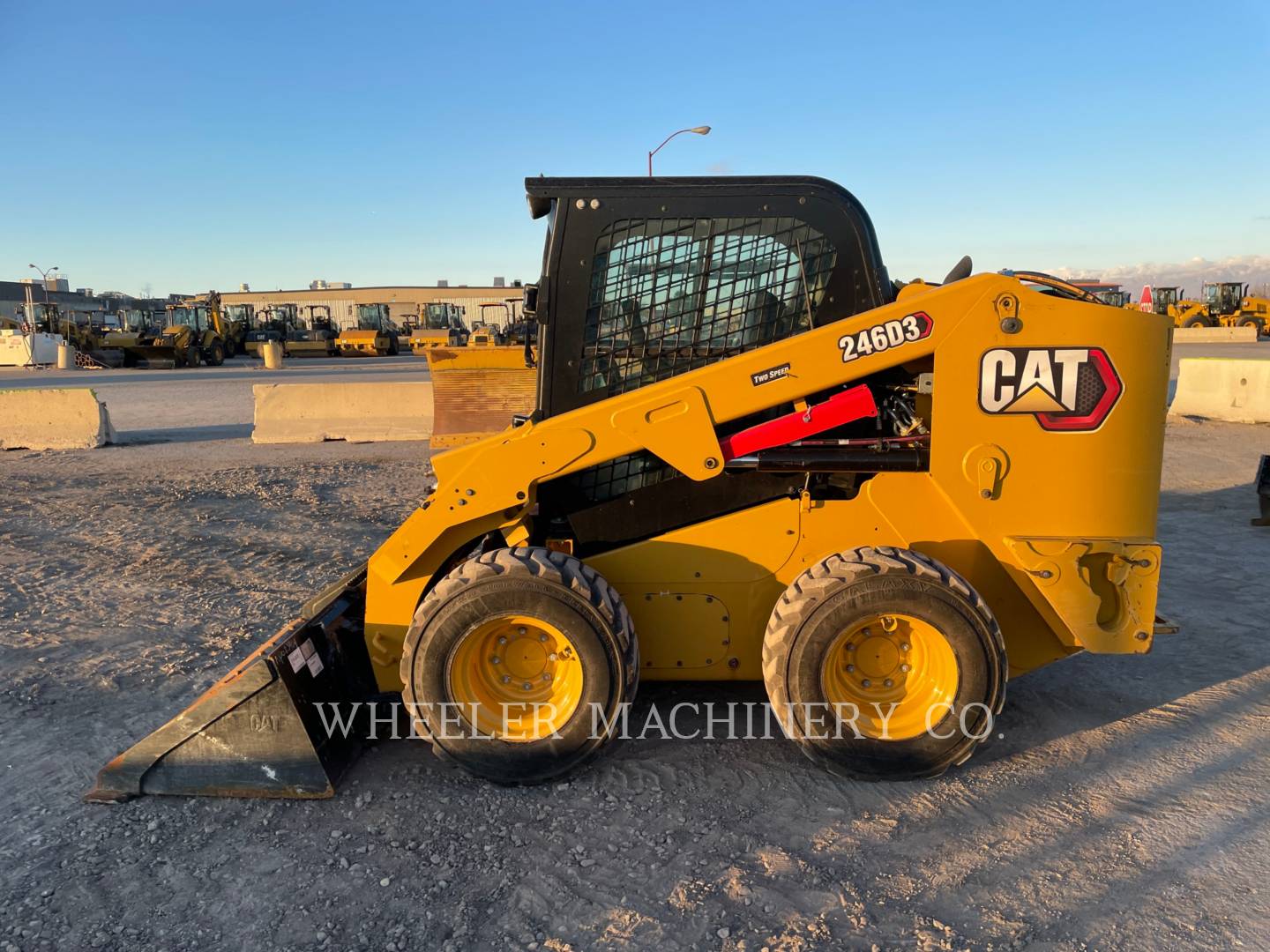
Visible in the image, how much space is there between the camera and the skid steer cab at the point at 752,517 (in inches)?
134

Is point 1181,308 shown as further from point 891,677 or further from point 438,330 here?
point 891,677

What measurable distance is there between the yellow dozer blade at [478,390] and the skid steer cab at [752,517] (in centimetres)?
707

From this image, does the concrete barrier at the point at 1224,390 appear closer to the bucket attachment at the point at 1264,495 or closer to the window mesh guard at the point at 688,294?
the bucket attachment at the point at 1264,495

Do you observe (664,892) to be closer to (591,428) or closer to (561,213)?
(591,428)

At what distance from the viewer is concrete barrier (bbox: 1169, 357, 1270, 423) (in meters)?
13.5

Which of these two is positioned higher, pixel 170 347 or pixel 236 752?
pixel 170 347

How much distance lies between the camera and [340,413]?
12.5m

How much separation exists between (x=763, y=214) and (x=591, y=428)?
120 cm

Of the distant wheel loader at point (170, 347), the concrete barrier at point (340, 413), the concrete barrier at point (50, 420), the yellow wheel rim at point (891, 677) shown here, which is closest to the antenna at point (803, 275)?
the yellow wheel rim at point (891, 677)

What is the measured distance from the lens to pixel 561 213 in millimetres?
3732

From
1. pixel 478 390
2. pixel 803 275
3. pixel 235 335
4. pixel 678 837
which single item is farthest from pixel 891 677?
pixel 235 335

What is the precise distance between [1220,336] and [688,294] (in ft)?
128

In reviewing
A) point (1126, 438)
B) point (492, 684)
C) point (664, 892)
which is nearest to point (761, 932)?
point (664, 892)

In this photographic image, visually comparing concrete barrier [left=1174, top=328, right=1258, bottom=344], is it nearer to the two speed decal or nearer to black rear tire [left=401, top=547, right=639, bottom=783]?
the two speed decal
